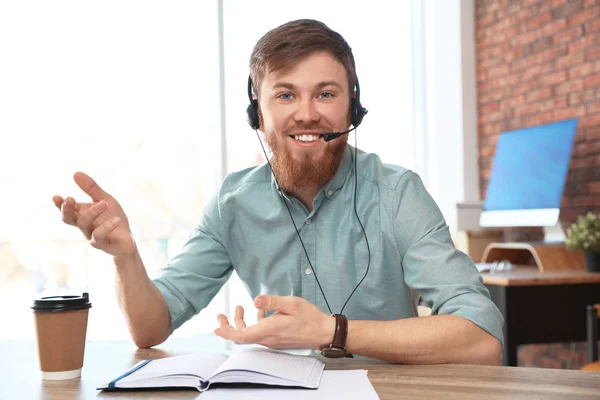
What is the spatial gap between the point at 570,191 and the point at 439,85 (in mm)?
1366

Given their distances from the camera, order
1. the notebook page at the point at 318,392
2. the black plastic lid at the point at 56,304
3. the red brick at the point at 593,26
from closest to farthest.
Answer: the notebook page at the point at 318,392 → the black plastic lid at the point at 56,304 → the red brick at the point at 593,26

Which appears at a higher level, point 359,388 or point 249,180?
point 249,180

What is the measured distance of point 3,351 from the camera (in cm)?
135

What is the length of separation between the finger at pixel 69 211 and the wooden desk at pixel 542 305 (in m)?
1.73

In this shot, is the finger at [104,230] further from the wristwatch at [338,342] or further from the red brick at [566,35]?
the red brick at [566,35]

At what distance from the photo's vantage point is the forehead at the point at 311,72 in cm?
151

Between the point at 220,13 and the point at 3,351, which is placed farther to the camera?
the point at 220,13

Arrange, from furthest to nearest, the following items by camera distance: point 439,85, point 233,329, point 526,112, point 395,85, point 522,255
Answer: point 395,85
point 439,85
point 526,112
point 522,255
point 233,329

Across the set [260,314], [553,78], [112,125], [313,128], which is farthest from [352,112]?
[112,125]

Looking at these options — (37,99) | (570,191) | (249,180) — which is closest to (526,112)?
(570,191)

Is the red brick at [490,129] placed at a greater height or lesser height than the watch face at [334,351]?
greater

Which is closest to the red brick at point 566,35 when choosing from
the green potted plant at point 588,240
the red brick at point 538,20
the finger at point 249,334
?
the red brick at point 538,20

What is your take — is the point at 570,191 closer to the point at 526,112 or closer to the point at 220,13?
the point at 526,112

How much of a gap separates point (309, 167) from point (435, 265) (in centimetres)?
38
